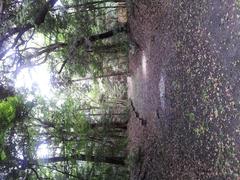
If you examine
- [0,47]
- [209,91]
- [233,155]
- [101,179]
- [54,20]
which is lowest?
[101,179]

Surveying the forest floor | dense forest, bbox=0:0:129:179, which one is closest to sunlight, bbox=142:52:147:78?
the forest floor

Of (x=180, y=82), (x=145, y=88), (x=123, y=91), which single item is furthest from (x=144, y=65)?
(x=123, y=91)

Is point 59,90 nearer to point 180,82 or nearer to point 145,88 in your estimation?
point 145,88

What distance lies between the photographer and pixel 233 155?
147 inches

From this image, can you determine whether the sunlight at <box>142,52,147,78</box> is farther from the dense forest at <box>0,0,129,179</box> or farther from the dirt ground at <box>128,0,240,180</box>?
the dense forest at <box>0,0,129,179</box>

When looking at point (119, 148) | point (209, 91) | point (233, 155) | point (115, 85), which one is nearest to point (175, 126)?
point (209, 91)

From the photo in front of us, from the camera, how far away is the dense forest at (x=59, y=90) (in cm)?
720

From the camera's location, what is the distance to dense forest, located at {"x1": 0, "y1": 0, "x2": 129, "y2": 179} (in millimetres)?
7203

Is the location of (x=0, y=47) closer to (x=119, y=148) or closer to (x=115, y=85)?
(x=119, y=148)

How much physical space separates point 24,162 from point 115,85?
5541mm

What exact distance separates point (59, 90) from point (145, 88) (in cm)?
332

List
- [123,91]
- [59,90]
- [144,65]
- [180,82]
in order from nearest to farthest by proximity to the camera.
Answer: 1. [180,82]
2. [144,65]
3. [59,90]
4. [123,91]

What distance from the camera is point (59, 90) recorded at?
10852 mm

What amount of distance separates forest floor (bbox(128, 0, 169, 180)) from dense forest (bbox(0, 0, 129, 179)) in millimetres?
536
